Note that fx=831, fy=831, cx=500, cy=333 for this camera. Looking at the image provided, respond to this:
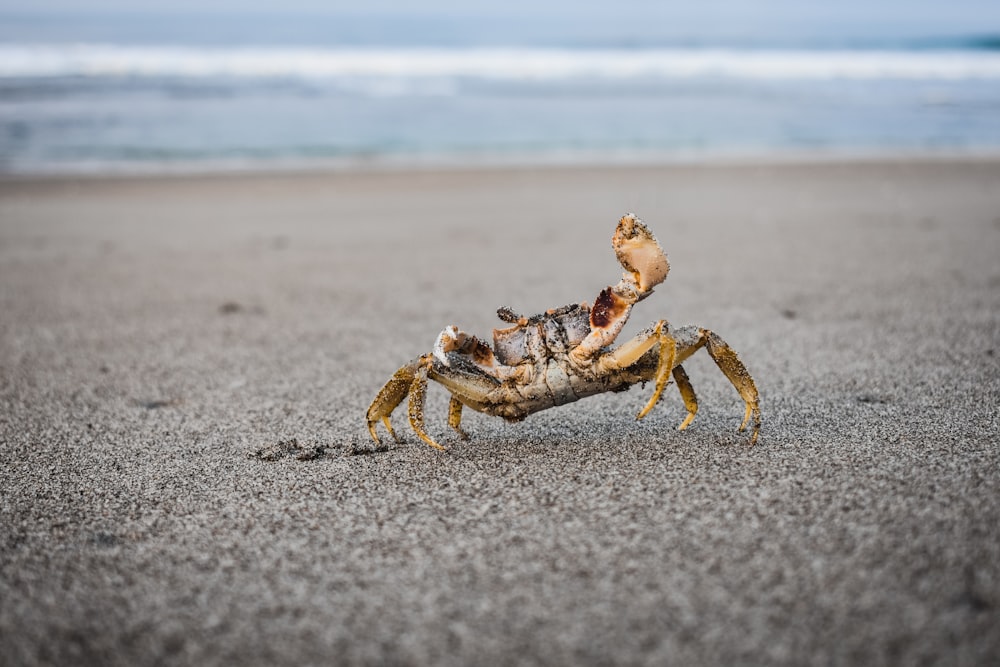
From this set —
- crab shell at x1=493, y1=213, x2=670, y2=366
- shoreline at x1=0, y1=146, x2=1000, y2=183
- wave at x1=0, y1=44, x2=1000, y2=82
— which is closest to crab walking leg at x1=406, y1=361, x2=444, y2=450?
crab shell at x1=493, y1=213, x2=670, y2=366

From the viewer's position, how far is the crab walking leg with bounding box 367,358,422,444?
2773 mm

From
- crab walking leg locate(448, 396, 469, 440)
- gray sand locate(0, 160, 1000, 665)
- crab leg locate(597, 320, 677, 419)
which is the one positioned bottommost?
gray sand locate(0, 160, 1000, 665)

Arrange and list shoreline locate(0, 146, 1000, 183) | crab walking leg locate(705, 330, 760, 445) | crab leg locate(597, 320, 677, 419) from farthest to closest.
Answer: shoreline locate(0, 146, 1000, 183), crab walking leg locate(705, 330, 760, 445), crab leg locate(597, 320, 677, 419)

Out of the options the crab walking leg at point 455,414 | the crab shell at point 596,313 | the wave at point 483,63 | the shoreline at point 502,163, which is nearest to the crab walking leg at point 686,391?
the crab shell at point 596,313

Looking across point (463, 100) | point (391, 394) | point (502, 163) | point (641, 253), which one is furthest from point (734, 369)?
point (463, 100)

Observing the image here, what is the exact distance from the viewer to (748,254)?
6.41 meters

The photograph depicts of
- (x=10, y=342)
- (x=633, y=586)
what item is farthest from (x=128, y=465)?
(x=10, y=342)

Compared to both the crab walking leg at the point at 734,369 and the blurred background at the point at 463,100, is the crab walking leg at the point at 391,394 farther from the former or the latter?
the blurred background at the point at 463,100

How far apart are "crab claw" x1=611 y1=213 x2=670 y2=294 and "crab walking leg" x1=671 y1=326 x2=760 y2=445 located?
0.66 feet

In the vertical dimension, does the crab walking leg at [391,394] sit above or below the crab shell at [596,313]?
below

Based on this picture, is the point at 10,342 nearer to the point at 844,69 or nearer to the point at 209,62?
the point at 209,62

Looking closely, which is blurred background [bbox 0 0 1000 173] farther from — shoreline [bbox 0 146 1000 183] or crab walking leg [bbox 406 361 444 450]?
crab walking leg [bbox 406 361 444 450]

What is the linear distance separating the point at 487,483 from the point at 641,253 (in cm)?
89

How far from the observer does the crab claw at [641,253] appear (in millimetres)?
2695
